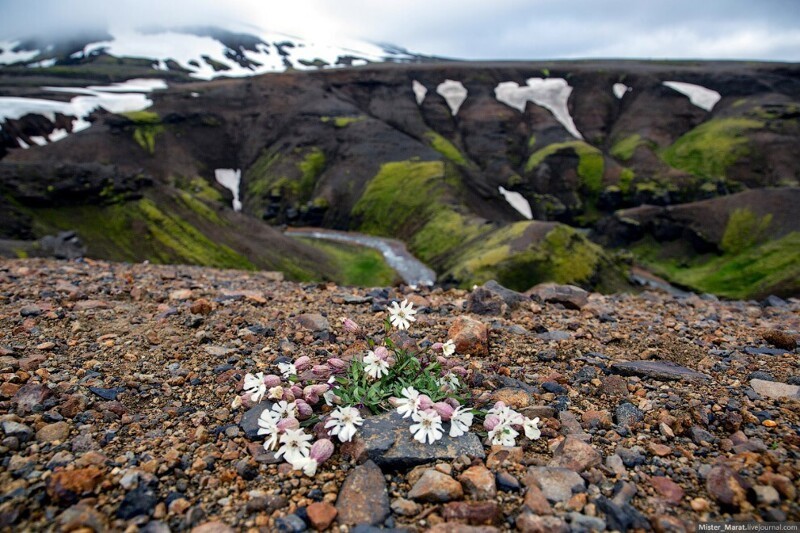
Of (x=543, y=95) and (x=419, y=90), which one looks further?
(x=543, y=95)

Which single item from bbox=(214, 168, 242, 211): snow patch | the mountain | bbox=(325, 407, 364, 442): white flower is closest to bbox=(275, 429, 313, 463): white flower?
bbox=(325, 407, 364, 442): white flower

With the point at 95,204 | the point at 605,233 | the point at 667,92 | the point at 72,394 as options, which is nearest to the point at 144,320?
the point at 72,394

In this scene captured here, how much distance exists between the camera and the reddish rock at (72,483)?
11.3ft

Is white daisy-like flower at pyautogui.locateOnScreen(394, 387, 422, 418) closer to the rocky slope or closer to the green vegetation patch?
the rocky slope

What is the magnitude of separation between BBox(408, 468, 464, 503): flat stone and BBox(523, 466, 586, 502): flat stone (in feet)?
1.99

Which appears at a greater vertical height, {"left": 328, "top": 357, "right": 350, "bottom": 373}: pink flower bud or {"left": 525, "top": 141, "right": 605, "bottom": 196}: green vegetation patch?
{"left": 328, "top": 357, "right": 350, "bottom": 373}: pink flower bud

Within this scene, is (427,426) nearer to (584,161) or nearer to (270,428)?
(270,428)

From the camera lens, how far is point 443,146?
107 metres

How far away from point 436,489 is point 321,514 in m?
0.92

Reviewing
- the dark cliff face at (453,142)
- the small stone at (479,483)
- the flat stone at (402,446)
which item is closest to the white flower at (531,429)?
the flat stone at (402,446)

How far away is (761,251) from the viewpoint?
6088cm

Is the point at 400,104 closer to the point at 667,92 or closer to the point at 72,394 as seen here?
the point at 667,92

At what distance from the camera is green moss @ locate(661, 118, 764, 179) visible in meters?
95.7

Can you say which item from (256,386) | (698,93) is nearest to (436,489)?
(256,386)
